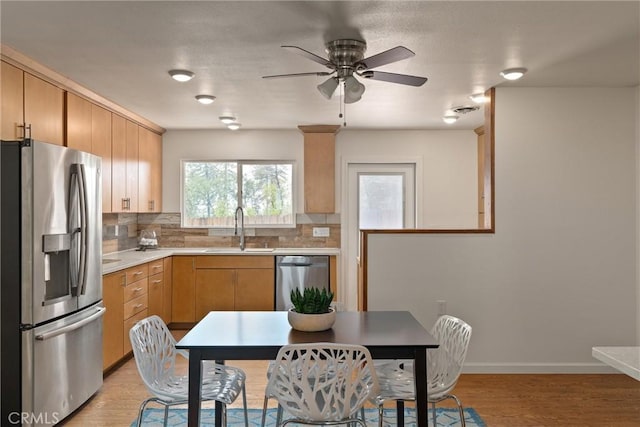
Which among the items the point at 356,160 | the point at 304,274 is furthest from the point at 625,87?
the point at 304,274

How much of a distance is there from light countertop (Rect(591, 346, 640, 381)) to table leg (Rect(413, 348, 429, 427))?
32.2 inches

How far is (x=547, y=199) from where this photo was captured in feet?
13.3

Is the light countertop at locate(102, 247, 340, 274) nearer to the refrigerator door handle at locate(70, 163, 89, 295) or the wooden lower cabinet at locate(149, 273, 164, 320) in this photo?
the wooden lower cabinet at locate(149, 273, 164, 320)

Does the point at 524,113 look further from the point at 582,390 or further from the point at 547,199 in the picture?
the point at 582,390

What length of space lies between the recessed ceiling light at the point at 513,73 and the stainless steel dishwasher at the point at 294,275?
287 centimetres

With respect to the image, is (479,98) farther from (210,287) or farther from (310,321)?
(210,287)

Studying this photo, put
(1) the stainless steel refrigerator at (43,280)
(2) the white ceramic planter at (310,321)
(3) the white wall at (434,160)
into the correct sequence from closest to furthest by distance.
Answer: (2) the white ceramic planter at (310,321)
(1) the stainless steel refrigerator at (43,280)
(3) the white wall at (434,160)

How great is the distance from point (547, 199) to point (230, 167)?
3.68 m

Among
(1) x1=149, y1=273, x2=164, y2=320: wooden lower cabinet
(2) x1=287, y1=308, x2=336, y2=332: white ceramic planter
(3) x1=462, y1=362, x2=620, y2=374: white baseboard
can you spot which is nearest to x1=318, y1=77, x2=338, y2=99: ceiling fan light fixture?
(2) x1=287, y1=308, x2=336, y2=332: white ceramic planter

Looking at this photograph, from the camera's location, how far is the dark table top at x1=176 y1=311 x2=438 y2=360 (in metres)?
2.26

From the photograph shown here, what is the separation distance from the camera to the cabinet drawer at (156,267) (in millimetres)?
5016

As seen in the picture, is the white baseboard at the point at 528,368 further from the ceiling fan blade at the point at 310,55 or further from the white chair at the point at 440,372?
the ceiling fan blade at the point at 310,55

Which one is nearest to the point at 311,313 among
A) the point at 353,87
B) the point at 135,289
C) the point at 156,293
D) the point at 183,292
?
the point at 353,87

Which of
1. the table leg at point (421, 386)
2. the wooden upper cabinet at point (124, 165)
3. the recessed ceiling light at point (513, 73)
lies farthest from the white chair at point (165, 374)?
the recessed ceiling light at point (513, 73)
